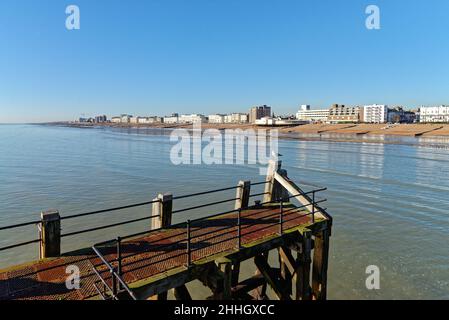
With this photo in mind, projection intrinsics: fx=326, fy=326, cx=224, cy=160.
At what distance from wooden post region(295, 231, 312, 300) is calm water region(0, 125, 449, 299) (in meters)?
2.25

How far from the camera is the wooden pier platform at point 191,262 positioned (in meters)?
6.54

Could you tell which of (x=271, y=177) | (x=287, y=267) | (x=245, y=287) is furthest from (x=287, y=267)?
(x=271, y=177)

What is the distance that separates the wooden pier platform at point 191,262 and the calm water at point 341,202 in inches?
113

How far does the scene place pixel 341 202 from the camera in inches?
918

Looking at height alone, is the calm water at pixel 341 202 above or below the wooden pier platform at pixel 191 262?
below

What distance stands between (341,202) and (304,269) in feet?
48.9

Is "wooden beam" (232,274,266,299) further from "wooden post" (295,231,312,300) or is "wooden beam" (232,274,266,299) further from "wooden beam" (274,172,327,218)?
"wooden beam" (274,172,327,218)

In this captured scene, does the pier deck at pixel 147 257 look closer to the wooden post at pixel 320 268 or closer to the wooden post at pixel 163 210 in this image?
the wooden post at pixel 163 210

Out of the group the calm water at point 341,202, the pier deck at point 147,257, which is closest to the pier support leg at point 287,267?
the pier deck at point 147,257

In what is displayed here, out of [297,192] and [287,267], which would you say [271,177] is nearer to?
[297,192]

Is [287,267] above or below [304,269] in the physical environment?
below
